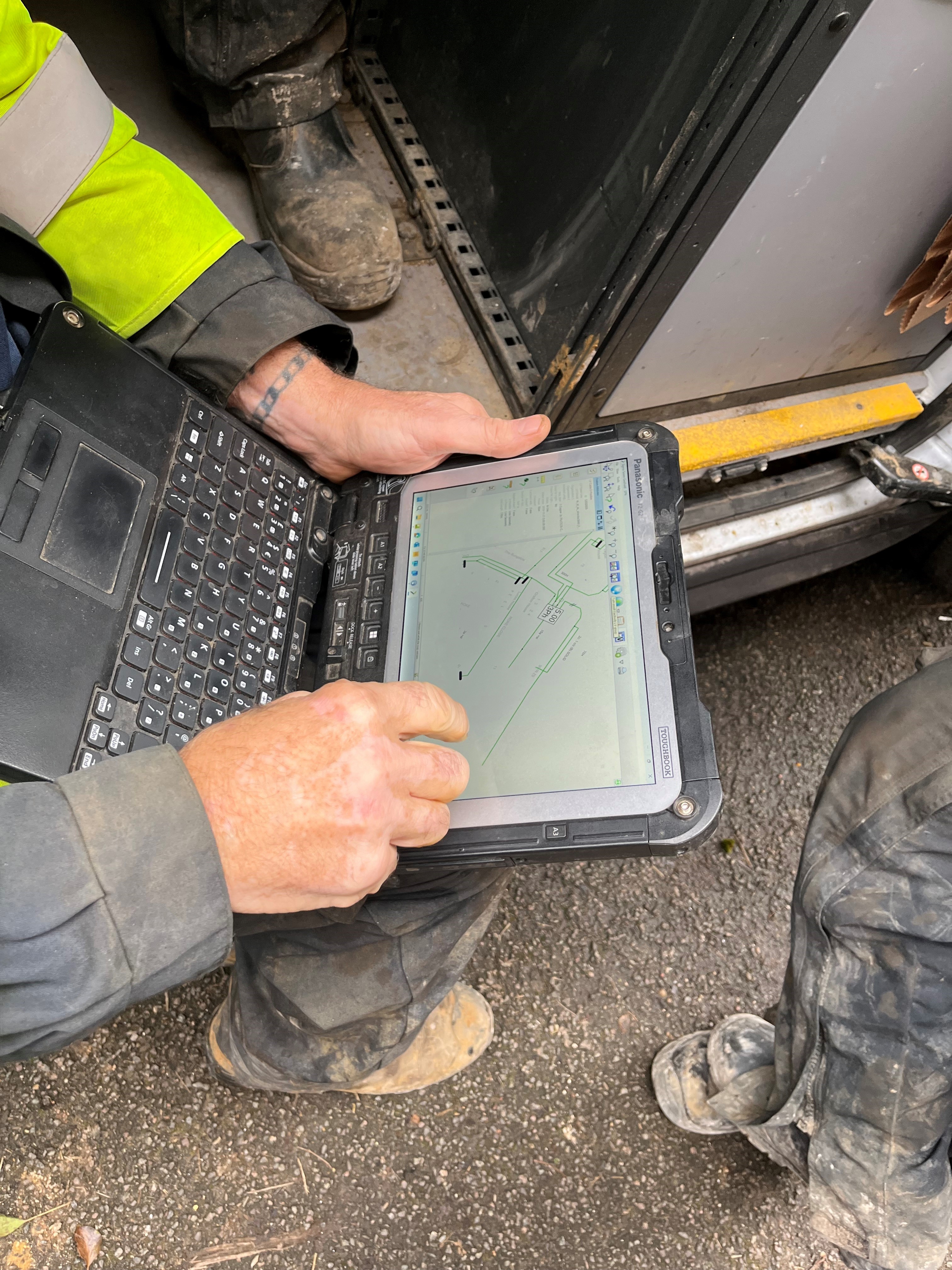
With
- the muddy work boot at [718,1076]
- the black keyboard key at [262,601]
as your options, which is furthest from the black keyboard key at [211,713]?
the muddy work boot at [718,1076]

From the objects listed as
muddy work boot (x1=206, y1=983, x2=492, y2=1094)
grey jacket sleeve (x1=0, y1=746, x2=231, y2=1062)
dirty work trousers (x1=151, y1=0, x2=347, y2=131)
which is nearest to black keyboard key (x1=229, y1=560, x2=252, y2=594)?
grey jacket sleeve (x1=0, y1=746, x2=231, y2=1062)

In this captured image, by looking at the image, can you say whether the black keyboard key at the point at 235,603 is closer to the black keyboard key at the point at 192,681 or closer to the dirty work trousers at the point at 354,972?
the black keyboard key at the point at 192,681

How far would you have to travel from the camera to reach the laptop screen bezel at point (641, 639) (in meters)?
0.71

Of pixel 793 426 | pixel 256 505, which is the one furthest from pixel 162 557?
pixel 793 426

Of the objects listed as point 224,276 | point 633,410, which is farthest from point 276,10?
point 633,410

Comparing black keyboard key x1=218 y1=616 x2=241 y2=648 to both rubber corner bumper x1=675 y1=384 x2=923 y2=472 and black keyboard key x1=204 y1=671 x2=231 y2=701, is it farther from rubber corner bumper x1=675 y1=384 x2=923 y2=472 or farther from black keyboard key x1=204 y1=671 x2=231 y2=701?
rubber corner bumper x1=675 y1=384 x2=923 y2=472

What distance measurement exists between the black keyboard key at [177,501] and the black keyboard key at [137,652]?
0.14m

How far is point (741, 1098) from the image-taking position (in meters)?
1.22

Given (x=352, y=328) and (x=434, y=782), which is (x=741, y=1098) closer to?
(x=434, y=782)

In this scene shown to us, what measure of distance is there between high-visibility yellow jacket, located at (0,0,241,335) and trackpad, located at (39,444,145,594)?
0.83 feet

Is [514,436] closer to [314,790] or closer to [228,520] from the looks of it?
[228,520]

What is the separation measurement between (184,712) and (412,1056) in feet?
2.57

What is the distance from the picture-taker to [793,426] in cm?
132

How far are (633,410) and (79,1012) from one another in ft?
3.29
